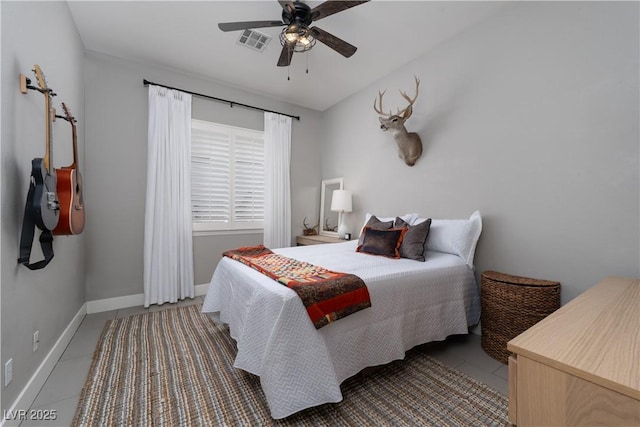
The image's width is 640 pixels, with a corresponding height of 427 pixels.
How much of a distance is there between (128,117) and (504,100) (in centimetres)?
396

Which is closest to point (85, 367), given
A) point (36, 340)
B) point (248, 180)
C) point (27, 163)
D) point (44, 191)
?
point (36, 340)

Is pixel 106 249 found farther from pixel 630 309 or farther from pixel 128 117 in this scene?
pixel 630 309

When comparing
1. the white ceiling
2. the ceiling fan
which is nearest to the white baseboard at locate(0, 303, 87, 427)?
the ceiling fan

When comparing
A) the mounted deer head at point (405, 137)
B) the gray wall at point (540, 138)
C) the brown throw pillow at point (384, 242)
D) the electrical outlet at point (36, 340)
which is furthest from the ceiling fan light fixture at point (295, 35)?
the electrical outlet at point (36, 340)

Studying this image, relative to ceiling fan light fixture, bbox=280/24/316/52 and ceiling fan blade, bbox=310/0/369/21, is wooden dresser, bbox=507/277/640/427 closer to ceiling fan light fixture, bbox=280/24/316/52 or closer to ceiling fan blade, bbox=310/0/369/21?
ceiling fan blade, bbox=310/0/369/21

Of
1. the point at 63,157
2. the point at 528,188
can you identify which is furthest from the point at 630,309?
the point at 63,157

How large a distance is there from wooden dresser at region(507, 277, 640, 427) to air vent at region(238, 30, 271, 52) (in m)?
3.12

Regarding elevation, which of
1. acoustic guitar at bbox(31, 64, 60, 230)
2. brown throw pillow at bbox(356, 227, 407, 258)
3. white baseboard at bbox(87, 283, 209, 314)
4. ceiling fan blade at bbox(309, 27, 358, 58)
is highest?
ceiling fan blade at bbox(309, 27, 358, 58)

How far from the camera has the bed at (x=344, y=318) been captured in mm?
1374

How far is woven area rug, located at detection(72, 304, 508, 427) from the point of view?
1433 mm

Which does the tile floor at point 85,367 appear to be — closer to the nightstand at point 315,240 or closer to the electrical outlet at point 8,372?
the electrical outlet at point 8,372

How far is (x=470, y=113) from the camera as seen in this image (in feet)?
8.30

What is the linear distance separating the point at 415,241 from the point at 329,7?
194cm

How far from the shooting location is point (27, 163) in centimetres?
156
